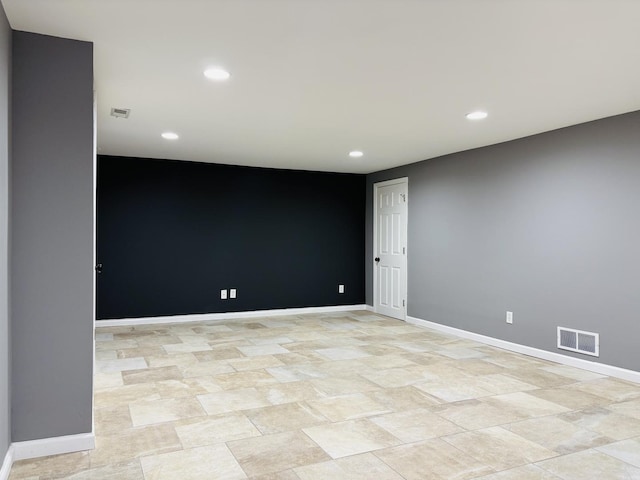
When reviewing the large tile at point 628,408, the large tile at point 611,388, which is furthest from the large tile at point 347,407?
the large tile at point 611,388

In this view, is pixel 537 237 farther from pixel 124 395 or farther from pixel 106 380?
pixel 106 380

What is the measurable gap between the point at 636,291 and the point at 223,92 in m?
3.80

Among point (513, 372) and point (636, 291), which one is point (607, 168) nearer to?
point (636, 291)

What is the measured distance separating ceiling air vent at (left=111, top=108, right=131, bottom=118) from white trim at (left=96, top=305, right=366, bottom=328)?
3175 mm

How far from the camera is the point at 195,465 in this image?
8.24ft

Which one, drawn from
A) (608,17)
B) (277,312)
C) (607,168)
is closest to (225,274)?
(277,312)

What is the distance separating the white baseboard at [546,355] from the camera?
4.11 metres

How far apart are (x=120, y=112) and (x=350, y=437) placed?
3302 millimetres

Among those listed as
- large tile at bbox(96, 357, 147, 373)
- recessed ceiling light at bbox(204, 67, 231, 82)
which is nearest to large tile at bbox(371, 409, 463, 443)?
large tile at bbox(96, 357, 147, 373)

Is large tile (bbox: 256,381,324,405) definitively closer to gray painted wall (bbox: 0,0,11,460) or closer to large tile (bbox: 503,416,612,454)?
large tile (bbox: 503,416,612,454)

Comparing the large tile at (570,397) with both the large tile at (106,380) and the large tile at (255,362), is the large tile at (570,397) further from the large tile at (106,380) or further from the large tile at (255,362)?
the large tile at (106,380)

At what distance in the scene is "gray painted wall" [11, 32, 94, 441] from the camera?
255 cm

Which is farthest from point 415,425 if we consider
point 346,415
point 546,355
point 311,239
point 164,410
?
point 311,239

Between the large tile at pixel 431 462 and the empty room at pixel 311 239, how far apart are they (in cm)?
2
